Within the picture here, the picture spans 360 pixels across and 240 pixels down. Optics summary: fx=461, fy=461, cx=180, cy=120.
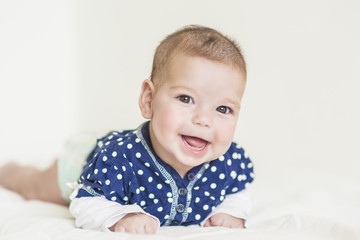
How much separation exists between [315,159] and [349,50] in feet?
1.73

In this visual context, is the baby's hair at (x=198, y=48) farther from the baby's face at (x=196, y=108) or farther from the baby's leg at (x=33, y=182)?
the baby's leg at (x=33, y=182)

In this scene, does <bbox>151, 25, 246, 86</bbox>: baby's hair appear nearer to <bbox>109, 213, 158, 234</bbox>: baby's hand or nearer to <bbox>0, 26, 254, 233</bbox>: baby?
<bbox>0, 26, 254, 233</bbox>: baby

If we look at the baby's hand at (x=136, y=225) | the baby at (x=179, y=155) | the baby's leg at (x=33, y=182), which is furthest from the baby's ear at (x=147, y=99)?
the baby's leg at (x=33, y=182)

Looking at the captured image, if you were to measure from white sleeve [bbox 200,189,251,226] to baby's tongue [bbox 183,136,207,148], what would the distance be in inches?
8.9

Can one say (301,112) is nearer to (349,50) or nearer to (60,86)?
(349,50)

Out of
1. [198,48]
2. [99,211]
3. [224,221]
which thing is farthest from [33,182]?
[198,48]

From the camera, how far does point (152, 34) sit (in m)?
2.27

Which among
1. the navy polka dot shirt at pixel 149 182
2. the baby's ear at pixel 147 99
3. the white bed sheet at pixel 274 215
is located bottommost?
the white bed sheet at pixel 274 215

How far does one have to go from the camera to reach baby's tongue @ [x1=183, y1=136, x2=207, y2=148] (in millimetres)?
1009

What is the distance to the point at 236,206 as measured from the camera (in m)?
1.18

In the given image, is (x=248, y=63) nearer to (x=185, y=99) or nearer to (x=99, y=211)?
(x=185, y=99)

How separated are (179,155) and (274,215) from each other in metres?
0.44

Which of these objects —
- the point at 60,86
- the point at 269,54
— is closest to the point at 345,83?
the point at 269,54

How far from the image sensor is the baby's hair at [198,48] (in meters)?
1.00
